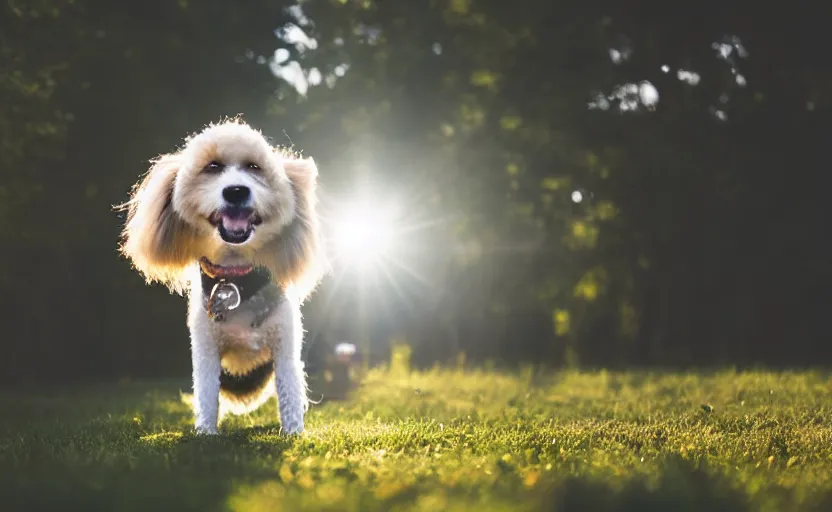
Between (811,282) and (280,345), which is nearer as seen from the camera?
(280,345)

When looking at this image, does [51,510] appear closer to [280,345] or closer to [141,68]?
[280,345]

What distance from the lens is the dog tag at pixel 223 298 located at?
677 centimetres

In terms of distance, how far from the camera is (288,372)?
7.05 meters

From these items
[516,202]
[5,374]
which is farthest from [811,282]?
[5,374]

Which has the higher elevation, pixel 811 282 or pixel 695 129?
pixel 695 129

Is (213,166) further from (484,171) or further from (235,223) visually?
(484,171)

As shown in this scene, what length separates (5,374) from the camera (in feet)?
58.0

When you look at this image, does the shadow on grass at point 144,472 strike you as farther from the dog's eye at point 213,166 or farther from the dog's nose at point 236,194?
the dog's eye at point 213,166

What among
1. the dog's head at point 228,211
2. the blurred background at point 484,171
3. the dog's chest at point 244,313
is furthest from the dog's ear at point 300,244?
the blurred background at point 484,171

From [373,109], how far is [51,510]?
17.8 meters

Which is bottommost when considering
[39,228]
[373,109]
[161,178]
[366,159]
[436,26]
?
[161,178]

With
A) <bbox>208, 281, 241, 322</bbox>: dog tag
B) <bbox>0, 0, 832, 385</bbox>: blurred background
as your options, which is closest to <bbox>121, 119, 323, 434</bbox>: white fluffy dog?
<bbox>208, 281, 241, 322</bbox>: dog tag

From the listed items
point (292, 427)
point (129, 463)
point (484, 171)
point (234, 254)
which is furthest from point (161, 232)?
point (484, 171)

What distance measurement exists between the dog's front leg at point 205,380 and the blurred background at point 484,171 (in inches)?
355
